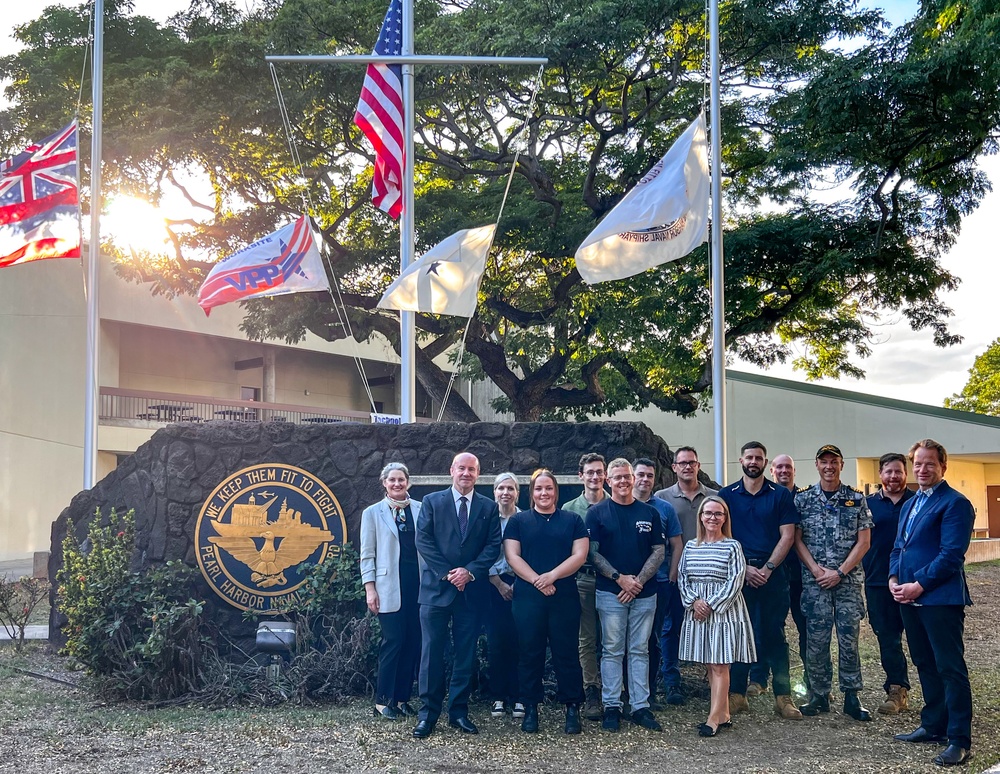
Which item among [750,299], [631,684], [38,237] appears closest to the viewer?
[631,684]

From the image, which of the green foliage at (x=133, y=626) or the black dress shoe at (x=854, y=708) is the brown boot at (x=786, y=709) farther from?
the green foliage at (x=133, y=626)

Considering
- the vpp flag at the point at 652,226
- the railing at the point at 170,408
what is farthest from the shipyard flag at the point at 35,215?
the railing at the point at 170,408

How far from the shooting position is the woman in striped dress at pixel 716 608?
6520 mm

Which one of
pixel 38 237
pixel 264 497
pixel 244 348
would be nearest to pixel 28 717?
pixel 264 497

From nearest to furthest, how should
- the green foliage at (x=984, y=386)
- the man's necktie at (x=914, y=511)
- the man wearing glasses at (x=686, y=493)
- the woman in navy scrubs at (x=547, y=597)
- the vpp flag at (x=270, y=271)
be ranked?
the man's necktie at (x=914, y=511) < the woman in navy scrubs at (x=547, y=597) < the man wearing glasses at (x=686, y=493) < the vpp flag at (x=270, y=271) < the green foliage at (x=984, y=386)

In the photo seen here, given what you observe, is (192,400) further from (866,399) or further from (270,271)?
(866,399)

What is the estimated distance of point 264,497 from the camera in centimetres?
830

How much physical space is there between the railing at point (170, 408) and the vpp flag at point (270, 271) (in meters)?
13.0

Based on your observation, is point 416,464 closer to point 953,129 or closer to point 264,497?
point 264,497

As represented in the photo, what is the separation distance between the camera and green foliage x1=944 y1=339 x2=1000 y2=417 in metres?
46.7

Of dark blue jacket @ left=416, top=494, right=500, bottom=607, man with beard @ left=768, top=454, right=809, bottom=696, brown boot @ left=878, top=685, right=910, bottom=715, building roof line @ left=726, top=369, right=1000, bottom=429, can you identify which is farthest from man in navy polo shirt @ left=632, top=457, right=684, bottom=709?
building roof line @ left=726, top=369, right=1000, bottom=429

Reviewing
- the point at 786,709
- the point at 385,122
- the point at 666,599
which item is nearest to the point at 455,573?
the point at 666,599

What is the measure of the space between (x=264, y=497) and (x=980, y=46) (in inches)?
345

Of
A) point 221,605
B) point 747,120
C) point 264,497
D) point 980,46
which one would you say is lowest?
point 221,605
